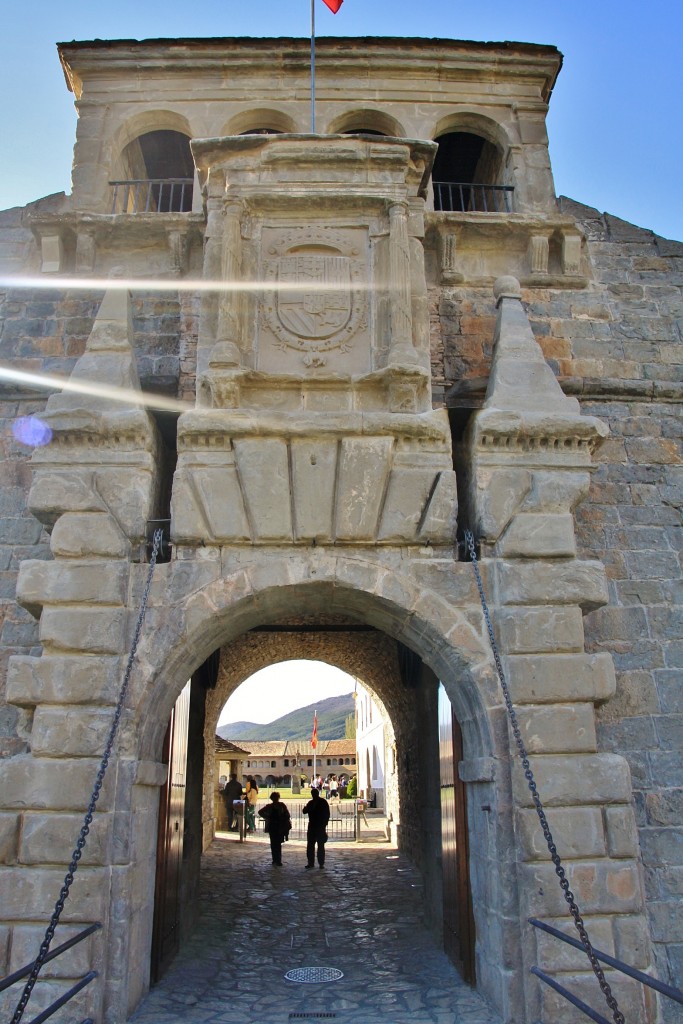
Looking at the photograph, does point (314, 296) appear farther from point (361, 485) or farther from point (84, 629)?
point (84, 629)

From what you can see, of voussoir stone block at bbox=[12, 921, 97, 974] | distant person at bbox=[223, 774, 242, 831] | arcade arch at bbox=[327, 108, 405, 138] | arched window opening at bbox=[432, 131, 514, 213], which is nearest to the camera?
voussoir stone block at bbox=[12, 921, 97, 974]

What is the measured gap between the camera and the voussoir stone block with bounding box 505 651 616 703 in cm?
443

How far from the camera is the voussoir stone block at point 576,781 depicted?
423 centimetres

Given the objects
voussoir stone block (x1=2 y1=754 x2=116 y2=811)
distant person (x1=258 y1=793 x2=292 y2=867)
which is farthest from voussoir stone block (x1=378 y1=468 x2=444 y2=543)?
distant person (x1=258 y1=793 x2=292 y2=867)

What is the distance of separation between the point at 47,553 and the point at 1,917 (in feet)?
7.68

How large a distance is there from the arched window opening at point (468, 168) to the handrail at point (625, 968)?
6279 millimetres

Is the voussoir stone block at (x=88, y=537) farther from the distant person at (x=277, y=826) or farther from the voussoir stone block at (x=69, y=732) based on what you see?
the distant person at (x=277, y=826)

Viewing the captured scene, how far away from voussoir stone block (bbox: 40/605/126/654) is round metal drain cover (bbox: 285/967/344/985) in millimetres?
2648

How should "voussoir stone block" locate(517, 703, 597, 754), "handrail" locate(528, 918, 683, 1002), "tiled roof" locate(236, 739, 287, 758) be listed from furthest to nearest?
"tiled roof" locate(236, 739, 287, 758), "voussoir stone block" locate(517, 703, 597, 754), "handrail" locate(528, 918, 683, 1002)

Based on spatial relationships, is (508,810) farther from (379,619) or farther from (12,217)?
(12,217)

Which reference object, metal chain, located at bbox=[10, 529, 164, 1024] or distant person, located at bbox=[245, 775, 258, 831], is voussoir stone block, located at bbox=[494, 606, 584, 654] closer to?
metal chain, located at bbox=[10, 529, 164, 1024]

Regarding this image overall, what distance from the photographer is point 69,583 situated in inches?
180

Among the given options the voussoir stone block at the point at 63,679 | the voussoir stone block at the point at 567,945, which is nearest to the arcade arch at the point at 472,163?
the voussoir stone block at the point at 63,679

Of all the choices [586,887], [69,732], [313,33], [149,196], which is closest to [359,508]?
[69,732]
